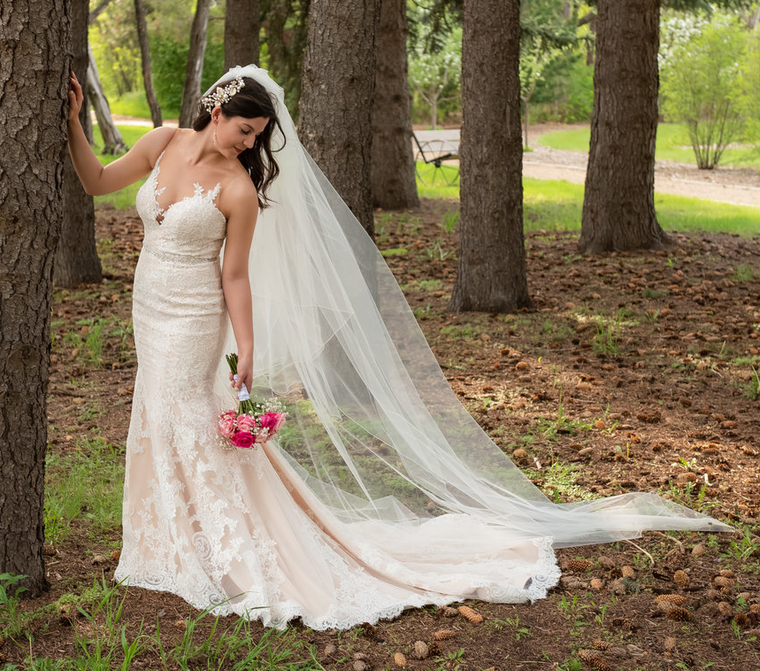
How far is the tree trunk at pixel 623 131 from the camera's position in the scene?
10961 millimetres

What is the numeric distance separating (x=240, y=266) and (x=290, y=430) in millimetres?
1077

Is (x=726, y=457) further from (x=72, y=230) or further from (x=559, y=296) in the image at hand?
(x=72, y=230)

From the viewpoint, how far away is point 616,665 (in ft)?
11.3

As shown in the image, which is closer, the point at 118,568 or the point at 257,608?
the point at 257,608

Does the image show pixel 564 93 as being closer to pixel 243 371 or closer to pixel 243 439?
pixel 243 371

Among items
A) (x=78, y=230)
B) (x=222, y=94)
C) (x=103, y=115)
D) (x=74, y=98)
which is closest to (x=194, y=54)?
(x=103, y=115)

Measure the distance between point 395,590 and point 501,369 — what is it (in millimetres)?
3446

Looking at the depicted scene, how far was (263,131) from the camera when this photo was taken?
394 cm

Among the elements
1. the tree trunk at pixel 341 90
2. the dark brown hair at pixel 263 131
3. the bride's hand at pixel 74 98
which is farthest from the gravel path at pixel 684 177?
the bride's hand at pixel 74 98

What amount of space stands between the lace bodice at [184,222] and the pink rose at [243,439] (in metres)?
0.79

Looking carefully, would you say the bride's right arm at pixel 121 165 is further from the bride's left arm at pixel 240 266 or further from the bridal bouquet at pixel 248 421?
the bridal bouquet at pixel 248 421

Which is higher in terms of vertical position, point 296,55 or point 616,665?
point 296,55

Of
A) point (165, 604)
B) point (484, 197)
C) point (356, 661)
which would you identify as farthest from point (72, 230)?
point (356, 661)

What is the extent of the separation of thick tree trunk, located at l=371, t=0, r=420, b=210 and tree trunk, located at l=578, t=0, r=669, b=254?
4057mm
